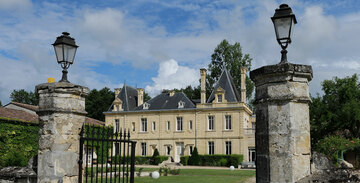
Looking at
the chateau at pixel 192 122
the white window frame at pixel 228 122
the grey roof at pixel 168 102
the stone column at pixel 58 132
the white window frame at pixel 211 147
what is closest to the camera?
the stone column at pixel 58 132

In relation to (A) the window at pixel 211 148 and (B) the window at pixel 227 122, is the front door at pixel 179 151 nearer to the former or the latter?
(A) the window at pixel 211 148

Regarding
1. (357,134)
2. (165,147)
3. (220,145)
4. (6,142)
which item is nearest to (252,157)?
(220,145)

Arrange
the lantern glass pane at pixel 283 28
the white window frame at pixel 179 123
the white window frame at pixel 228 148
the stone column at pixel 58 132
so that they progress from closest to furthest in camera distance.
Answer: the lantern glass pane at pixel 283 28 → the stone column at pixel 58 132 → the white window frame at pixel 228 148 → the white window frame at pixel 179 123

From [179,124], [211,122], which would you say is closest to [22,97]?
[179,124]

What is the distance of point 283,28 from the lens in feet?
15.7

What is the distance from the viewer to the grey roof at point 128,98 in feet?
142

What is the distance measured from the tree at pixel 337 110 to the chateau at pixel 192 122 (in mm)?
11197

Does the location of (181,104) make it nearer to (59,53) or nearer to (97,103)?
(97,103)

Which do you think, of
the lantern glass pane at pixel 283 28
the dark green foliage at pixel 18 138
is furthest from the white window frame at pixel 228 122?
the lantern glass pane at pixel 283 28

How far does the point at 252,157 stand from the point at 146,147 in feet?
39.6

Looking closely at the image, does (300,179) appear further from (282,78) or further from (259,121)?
(282,78)

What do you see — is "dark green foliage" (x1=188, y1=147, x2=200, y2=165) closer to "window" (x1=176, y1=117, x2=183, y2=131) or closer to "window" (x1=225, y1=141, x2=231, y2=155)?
"window" (x1=225, y1=141, x2=231, y2=155)

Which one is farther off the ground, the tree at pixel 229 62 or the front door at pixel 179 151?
the tree at pixel 229 62

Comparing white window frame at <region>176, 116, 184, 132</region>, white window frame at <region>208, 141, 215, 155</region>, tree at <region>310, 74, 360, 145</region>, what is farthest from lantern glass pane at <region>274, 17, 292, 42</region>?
white window frame at <region>176, 116, 184, 132</region>
